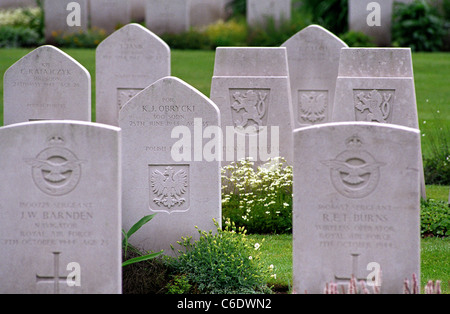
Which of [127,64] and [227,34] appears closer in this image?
[127,64]

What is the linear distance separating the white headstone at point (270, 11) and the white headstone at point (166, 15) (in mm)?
2066

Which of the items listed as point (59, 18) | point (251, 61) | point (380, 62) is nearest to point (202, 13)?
point (59, 18)

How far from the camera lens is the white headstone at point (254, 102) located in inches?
365

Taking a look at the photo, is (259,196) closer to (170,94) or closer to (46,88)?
(170,94)

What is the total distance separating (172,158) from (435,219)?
11.1ft

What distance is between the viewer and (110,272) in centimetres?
504

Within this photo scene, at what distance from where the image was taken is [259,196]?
876 cm

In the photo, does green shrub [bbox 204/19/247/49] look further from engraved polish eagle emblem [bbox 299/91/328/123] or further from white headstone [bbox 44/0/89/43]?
engraved polish eagle emblem [bbox 299/91/328/123]

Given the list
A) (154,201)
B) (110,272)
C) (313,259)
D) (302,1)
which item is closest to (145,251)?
(154,201)

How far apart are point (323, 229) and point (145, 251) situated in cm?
212

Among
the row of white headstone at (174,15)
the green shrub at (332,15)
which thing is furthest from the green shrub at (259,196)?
the green shrub at (332,15)

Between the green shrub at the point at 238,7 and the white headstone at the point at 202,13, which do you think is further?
the green shrub at the point at 238,7

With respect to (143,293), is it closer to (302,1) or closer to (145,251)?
(145,251)

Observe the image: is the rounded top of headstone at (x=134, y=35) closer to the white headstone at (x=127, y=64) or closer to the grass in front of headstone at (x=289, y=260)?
the white headstone at (x=127, y=64)
